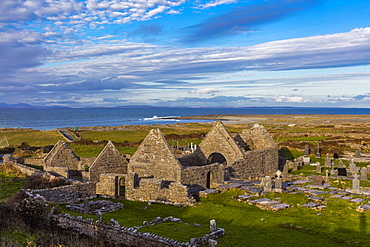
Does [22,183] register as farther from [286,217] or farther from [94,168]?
[286,217]

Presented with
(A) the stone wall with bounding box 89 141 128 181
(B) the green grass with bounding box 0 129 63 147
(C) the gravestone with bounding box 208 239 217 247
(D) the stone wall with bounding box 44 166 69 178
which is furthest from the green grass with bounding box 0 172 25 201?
(B) the green grass with bounding box 0 129 63 147

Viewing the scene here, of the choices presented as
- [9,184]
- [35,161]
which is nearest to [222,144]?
[9,184]

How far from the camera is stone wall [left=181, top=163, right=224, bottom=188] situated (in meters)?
19.8

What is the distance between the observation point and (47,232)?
13641 mm

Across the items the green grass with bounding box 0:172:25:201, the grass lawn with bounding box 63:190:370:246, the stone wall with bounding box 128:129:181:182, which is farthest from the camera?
the stone wall with bounding box 128:129:181:182

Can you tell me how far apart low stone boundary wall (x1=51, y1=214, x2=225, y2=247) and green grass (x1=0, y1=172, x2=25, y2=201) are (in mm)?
6874

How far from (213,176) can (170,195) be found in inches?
177

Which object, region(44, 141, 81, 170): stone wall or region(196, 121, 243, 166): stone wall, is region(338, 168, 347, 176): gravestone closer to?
region(196, 121, 243, 166): stone wall

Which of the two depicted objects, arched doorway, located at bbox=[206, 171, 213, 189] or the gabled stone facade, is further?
the gabled stone facade

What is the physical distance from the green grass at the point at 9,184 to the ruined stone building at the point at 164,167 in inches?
90.0

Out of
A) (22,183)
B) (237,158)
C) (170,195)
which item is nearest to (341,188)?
(237,158)

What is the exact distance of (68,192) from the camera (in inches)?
714

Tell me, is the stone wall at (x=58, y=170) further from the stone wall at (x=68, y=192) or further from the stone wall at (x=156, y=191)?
the stone wall at (x=156, y=191)

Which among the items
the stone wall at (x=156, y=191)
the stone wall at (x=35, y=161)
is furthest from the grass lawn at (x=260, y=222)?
the stone wall at (x=35, y=161)
